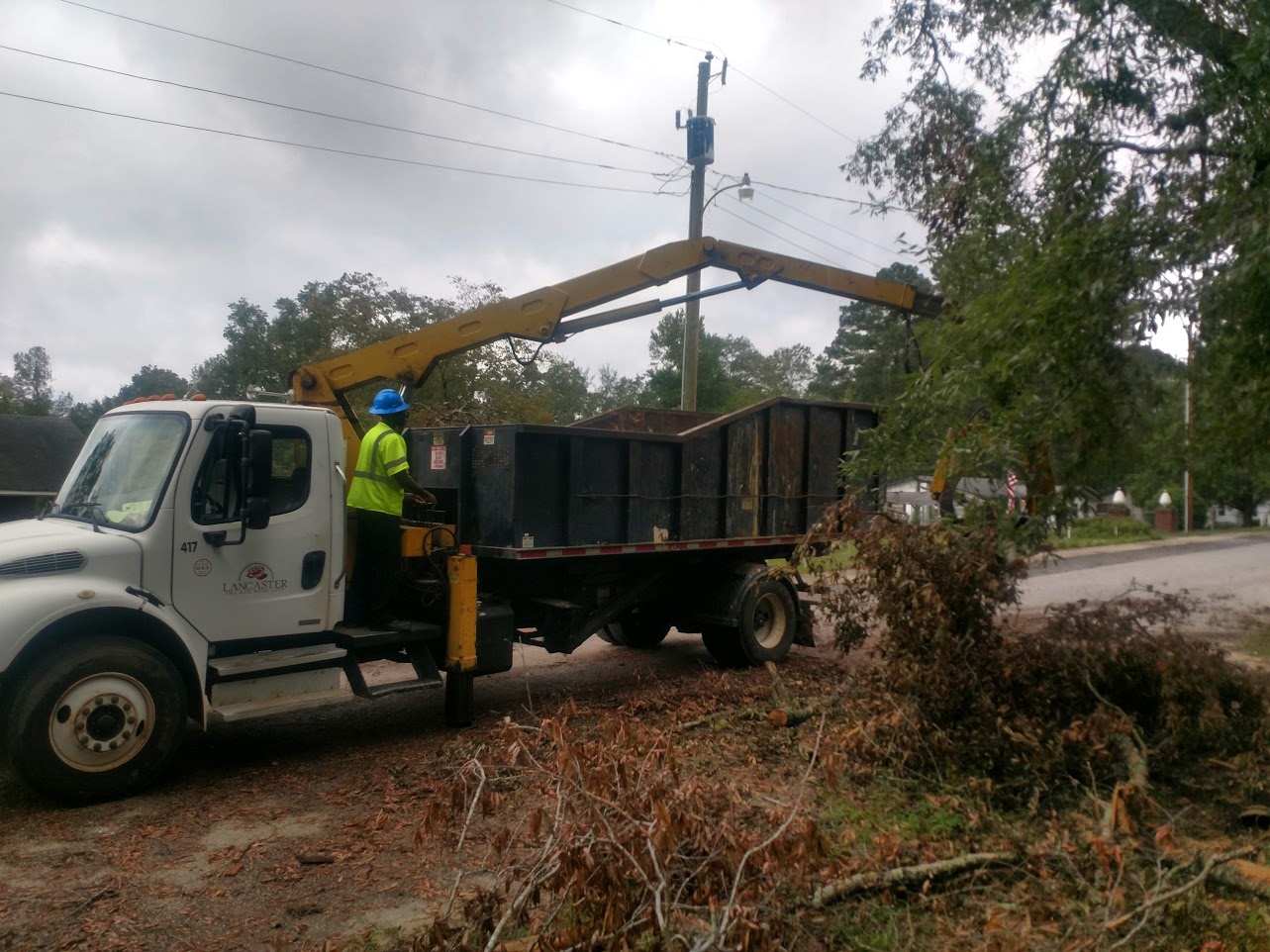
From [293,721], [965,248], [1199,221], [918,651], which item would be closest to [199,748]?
[293,721]

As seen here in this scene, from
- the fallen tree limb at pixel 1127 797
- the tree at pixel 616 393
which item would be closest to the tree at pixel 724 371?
the tree at pixel 616 393

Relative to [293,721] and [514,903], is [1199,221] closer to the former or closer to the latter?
[514,903]

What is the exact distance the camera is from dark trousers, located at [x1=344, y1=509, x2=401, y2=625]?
281 inches

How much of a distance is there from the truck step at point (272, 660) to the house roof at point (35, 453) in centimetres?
2257

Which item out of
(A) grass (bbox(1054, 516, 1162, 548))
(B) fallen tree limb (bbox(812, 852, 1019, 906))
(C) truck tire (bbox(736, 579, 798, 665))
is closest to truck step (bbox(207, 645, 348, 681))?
(B) fallen tree limb (bbox(812, 852, 1019, 906))

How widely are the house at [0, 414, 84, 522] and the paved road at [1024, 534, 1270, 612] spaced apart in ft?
75.7

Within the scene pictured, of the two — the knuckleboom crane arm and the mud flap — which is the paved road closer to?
the mud flap

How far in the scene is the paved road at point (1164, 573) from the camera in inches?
620

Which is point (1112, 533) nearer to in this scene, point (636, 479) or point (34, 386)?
point (636, 479)

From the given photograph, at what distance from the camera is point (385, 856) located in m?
4.90

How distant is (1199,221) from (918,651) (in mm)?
3169

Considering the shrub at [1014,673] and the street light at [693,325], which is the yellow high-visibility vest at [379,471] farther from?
the street light at [693,325]

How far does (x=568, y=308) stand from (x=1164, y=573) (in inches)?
637

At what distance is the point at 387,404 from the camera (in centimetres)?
722
